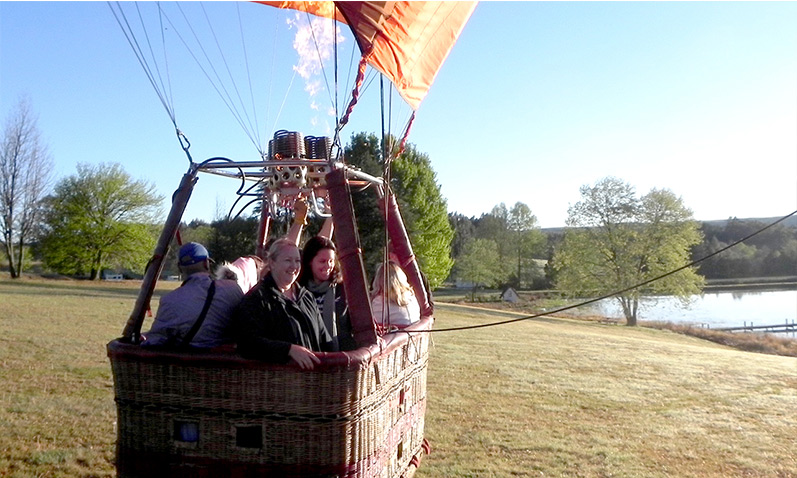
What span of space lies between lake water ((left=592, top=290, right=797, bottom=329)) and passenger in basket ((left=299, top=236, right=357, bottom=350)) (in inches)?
1240

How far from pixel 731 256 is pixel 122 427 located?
49086mm

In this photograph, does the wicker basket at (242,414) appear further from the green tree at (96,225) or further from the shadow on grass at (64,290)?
the green tree at (96,225)

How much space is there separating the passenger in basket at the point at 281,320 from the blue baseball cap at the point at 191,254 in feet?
1.17

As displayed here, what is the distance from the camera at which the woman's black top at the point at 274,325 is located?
2752 millimetres

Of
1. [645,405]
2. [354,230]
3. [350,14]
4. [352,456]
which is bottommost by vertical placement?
[645,405]

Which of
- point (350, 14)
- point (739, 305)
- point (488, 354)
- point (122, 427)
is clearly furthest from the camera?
point (739, 305)

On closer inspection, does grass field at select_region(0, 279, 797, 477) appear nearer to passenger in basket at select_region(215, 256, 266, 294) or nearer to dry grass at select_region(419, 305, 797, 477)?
dry grass at select_region(419, 305, 797, 477)

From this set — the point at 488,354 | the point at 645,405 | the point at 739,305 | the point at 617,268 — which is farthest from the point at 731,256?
the point at 645,405

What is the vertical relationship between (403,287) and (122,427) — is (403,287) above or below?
above

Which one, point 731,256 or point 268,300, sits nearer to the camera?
point 268,300

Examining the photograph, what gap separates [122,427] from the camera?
9.87ft

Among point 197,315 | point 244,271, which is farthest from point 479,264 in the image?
point 197,315

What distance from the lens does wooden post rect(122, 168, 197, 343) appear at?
10.3ft

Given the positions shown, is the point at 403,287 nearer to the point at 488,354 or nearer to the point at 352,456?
the point at 352,456
